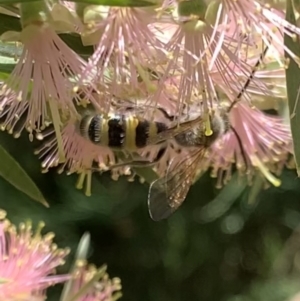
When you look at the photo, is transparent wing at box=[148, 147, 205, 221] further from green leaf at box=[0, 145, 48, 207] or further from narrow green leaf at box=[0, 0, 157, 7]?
narrow green leaf at box=[0, 0, 157, 7]

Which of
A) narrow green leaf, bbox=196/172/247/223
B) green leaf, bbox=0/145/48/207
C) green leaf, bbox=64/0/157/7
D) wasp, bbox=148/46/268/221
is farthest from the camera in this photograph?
narrow green leaf, bbox=196/172/247/223

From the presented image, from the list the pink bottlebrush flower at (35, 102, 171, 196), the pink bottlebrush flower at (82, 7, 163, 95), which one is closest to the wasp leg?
the pink bottlebrush flower at (35, 102, 171, 196)

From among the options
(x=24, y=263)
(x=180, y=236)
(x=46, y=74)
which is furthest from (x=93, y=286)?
(x=180, y=236)

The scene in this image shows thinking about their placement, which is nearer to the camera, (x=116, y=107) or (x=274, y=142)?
(x=116, y=107)

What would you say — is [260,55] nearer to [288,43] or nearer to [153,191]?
[288,43]

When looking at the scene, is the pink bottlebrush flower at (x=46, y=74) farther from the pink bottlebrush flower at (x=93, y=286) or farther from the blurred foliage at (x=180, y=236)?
the blurred foliage at (x=180, y=236)

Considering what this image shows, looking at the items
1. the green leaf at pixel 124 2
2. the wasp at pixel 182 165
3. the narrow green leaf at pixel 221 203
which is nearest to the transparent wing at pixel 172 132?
the wasp at pixel 182 165

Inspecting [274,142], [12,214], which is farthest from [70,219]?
[274,142]

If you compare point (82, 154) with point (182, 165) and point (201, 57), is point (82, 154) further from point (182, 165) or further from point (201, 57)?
point (201, 57)
